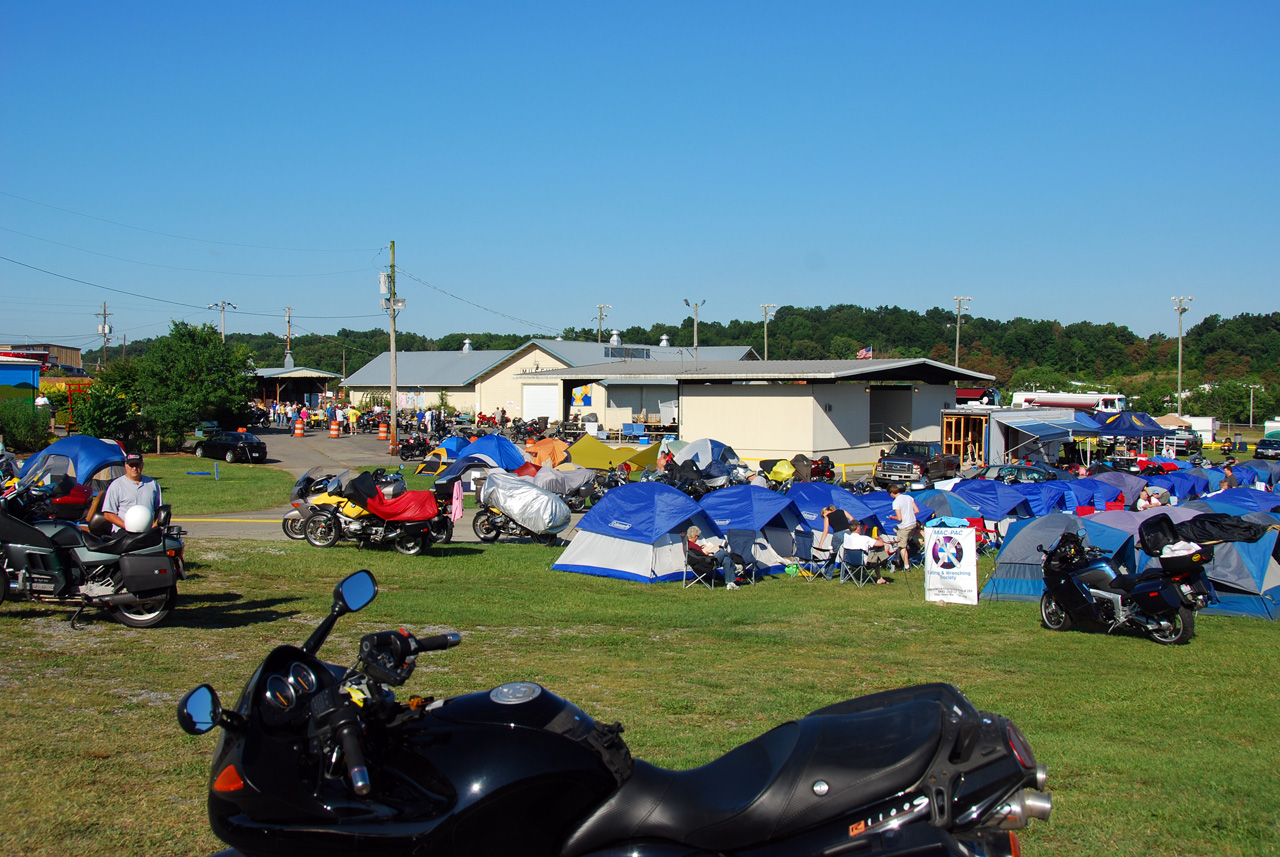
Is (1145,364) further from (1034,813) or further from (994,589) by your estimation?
(1034,813)

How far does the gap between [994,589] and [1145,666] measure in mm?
4259

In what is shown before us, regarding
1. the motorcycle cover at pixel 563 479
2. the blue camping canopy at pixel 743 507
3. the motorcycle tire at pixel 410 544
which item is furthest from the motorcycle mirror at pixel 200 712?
the motorcycle cover at pixel 563 479

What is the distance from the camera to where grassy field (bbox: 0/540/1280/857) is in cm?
493

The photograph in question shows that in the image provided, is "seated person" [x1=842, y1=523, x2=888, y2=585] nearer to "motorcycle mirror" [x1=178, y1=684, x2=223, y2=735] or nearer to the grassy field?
the grassy field

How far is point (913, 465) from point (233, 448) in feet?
87.5

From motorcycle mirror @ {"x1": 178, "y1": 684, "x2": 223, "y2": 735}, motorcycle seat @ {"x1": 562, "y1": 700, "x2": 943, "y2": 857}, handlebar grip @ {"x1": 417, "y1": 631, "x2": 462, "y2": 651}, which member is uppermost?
handlebar grip @ {"x1": 417, "y1": 631, "x2": 462, "y2": 651}

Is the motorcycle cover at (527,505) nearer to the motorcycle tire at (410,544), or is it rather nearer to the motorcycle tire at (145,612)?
the motorcycle tire at (410,544)

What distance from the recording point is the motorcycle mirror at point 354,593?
3250mm

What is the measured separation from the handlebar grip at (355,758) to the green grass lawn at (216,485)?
802 inches

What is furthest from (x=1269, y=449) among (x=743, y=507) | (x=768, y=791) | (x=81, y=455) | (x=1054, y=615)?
(x=768, y=791)

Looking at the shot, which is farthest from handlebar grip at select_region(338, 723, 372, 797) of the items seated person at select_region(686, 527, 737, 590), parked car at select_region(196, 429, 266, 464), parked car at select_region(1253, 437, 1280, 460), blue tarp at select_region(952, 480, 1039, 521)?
parked car at select_region(1253, 437, 1280, 460)

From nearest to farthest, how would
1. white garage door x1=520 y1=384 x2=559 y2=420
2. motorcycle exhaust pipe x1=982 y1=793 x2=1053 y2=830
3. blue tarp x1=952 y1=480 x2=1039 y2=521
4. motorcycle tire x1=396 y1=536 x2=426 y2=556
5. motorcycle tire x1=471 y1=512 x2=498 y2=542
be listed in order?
motorcycle exhaust pipe x1=982 y1=793 x2=1053 y2=830
motorcycle tire x1=396 y1=536 x2=426 y2=556
motorcycle tire x1=471 y1=512 x2=498 y2=542
blue tarp x1=952 y1=480 x2=1039 y2=521
white garage door x1=520 y1=384 x2=559 y2=420

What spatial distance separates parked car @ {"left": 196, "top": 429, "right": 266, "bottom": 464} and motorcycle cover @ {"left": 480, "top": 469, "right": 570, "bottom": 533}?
2233 centimetres

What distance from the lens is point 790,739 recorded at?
2.91m
